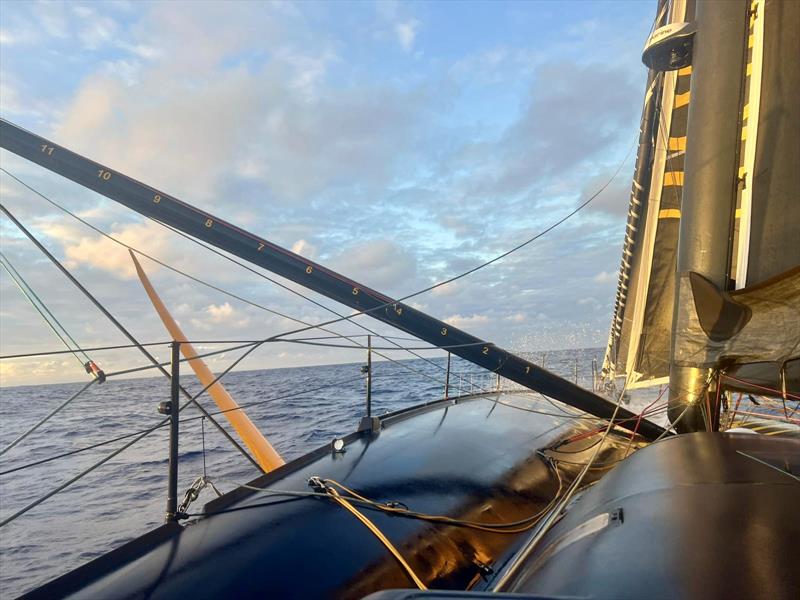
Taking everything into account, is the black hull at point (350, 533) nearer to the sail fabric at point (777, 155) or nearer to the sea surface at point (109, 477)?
the sea surface at point (109, 477)

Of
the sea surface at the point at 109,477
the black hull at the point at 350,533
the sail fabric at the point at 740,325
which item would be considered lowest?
the sea surface at the point at 109,477

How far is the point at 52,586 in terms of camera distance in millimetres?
2969

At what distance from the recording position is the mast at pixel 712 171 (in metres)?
6.15

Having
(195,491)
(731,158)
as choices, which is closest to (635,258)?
(731,158)

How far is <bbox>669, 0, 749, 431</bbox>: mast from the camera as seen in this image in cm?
615

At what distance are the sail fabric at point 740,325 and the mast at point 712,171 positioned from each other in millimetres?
830

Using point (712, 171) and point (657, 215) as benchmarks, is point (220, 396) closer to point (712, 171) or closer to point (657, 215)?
point (712, 171)

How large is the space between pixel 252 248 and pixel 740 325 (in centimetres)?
519

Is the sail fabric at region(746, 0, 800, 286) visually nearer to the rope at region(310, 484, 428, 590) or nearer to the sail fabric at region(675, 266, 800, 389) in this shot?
the sail fabric at region(675, 266, 800, 389)

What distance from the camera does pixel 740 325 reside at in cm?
498

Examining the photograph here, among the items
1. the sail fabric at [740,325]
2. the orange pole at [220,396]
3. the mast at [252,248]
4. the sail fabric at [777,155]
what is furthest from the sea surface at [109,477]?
the sail fabric at [777,155]

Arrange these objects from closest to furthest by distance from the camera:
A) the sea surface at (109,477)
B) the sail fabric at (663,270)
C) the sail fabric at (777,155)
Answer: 1. the sail fabric at (777,155)
2. the sea surface at (109,477)
3. the sail fabric at (663,270)

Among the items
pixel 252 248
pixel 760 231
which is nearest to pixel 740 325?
pixel 760 231

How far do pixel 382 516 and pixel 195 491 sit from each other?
4.77 feet
